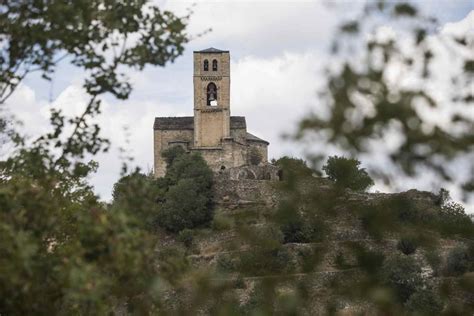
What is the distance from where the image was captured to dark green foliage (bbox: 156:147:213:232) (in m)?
46.8

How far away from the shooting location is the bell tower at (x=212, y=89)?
71438 millimetres

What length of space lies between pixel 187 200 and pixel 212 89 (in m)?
28.6

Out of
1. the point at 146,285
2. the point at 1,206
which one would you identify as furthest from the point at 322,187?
the point at 1,206

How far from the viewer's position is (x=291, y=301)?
662cm

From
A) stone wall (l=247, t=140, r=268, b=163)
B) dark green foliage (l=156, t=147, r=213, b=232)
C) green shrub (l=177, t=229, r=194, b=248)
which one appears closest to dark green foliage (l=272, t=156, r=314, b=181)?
green shrub (l=177, t=229, r=194, b=248)

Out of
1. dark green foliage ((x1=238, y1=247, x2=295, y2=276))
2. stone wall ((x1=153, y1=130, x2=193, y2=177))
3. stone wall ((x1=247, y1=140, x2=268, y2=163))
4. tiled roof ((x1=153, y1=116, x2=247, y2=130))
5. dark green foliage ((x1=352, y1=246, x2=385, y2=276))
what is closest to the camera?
dark green foliage ((x1=352, y1=246, x2=385, y2=276))

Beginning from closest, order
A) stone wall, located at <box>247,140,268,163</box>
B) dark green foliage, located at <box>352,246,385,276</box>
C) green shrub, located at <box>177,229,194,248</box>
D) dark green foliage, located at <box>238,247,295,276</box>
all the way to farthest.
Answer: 1. dark green foliage, located at <box>352,246,385,276</box>
2. dark green foliage, located at <box>238,247,295,276</box>
3. green shrub, located at <box>177,229,194,248</box>
4. stone wall, located at <box>247,140,268,163</box>

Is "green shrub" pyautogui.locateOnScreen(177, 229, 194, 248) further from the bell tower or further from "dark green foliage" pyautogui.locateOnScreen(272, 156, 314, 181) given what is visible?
"dark green foliage" pyautogui.locateOnScreen(272, 156, 314, 181)

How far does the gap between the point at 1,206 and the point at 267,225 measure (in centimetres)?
229

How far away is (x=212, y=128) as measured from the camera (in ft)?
233

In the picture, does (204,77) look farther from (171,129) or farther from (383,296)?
(383,296)

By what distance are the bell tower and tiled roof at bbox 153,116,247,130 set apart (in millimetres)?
556

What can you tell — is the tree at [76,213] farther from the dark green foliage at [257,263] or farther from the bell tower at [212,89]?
the bell tower at [212,89]

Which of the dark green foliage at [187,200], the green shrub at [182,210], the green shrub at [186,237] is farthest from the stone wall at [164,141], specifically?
the green shrub at [186,237]
